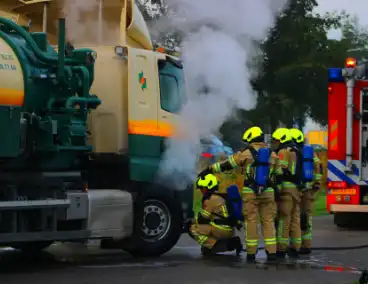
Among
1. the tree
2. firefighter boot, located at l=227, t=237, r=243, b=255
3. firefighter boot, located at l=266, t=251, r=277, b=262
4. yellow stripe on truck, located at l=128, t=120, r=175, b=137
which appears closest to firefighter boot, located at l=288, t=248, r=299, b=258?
firefighter boot, located at l=266, t=251, r=277, b=262

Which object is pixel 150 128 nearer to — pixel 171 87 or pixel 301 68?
pixel 171 87

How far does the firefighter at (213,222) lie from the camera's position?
10.0 metres

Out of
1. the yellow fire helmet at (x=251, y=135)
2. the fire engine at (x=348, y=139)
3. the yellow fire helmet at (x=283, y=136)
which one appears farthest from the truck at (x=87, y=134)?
the fire engine at (x=348, y=139)

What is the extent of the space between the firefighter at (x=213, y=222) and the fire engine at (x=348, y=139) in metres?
4.16

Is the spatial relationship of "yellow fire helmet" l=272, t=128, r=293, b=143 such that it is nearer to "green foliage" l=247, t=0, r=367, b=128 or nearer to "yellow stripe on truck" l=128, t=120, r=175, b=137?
"yellow stripe on truck" l=128, t=120, r=175, b=137

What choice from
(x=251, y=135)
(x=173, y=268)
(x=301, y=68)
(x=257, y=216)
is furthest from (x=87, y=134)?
(x=301, y=68)

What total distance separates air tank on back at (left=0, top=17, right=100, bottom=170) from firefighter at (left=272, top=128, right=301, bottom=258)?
8.71ft

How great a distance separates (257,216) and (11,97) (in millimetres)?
3527

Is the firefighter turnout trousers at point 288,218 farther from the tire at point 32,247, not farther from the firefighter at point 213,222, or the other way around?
the tire at point 32,247

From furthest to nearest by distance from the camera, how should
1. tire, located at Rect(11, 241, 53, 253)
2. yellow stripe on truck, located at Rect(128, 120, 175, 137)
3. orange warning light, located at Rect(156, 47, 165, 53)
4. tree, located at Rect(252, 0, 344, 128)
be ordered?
tree, located at Rect(252, 0, 344, 128)
tire, located at Rect(11, 241, 53, 253)
orange warning light, located at Rect(156, 47, 165, 53)
yellow stripe on truck, located at Rect(128, 120, 175, 137)

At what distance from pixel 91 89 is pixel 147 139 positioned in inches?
38.9

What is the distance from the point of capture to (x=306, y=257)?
1035 cm

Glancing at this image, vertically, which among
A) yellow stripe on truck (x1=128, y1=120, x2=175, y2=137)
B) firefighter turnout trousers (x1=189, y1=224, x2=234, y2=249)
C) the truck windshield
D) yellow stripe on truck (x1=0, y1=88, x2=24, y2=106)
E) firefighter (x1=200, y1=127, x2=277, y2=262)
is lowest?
firefighter turnout trousers (x1=189, y1=224, x2=234, y2=249)

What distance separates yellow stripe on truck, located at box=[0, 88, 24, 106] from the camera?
333 inches
